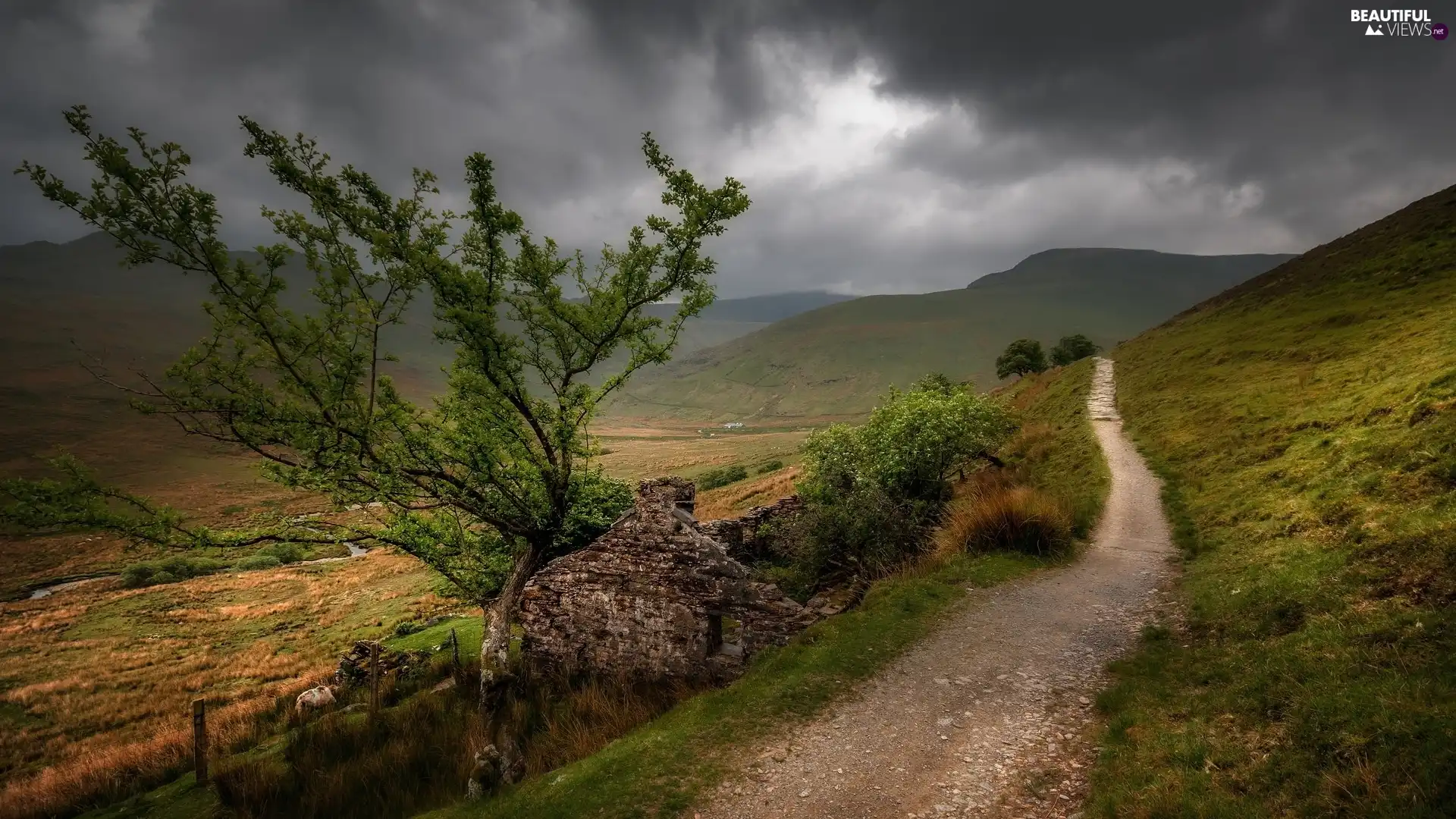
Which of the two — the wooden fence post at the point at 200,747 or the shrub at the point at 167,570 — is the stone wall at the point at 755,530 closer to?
the wooden fence post at the point at 200,747

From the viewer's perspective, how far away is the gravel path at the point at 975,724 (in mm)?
7930

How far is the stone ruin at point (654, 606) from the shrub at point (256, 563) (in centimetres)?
7790

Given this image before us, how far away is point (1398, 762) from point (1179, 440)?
25.4 metres

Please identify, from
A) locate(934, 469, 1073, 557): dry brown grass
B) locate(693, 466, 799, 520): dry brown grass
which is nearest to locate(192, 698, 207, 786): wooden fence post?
locate(934, 469, 1073, 557): dry brown grass

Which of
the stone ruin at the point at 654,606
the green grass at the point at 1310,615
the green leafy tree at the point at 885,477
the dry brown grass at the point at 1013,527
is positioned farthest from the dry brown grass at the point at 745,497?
the green grass at the point at 1310,615

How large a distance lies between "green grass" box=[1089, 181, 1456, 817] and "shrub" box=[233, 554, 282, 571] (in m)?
91.6

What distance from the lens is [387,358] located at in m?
10.3

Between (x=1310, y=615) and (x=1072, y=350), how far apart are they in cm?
9215

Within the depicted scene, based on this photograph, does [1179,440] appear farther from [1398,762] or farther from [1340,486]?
→ [1398,762]

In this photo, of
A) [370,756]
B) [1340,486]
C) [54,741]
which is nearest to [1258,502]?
[1340,486]

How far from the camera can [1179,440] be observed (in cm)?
2628

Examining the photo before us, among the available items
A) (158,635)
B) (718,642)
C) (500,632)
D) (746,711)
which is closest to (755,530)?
(718,642)

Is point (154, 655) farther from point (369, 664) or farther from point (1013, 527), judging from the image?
point (1013, 527)

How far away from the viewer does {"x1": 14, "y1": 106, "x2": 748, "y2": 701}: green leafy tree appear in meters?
10.3
